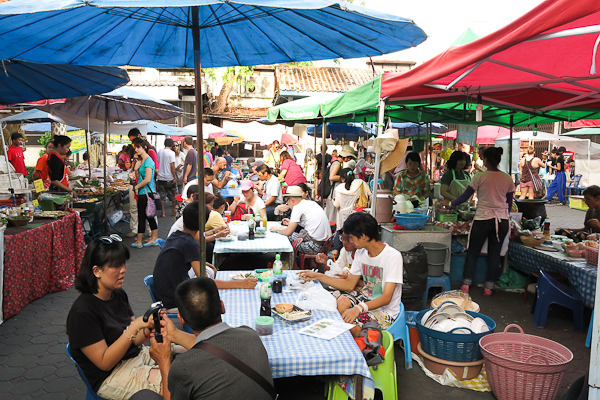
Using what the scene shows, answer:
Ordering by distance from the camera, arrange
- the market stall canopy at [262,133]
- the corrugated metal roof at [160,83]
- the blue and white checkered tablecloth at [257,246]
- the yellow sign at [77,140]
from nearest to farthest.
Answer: the blue and white checkered tablecloth at [257,246]
the yellow sign at [77,140]
the market stall canopy at [262,133]
the corrugated metal roof at [160,83]

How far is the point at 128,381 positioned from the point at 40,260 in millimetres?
3867

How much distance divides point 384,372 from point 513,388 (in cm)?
117

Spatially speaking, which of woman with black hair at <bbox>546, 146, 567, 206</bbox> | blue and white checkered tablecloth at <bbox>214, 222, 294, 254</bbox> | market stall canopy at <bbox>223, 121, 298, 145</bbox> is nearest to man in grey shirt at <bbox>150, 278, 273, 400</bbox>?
blue and white checkered tablecloth at <bbox>214, 222, 294, 254</bbox>

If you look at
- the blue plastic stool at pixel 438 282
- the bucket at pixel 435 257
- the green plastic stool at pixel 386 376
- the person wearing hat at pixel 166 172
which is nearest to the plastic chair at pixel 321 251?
the bucket at pixel 435 257

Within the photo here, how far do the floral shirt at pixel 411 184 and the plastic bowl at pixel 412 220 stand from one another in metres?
1.51

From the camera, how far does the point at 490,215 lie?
5973 millimetres

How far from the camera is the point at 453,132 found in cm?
1916

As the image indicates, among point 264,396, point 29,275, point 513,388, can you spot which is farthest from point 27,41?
point 513,388

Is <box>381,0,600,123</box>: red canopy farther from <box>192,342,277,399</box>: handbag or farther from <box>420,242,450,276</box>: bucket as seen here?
<box>192,342,277,399</box>: handbag

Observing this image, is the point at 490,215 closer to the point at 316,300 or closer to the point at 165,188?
the point at 316,300

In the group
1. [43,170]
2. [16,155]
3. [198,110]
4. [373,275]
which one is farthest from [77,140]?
[373,275]

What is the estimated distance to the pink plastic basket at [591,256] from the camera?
4.72m

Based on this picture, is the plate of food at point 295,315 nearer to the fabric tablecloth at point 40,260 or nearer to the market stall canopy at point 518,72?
the market stall canopy at point 518,72

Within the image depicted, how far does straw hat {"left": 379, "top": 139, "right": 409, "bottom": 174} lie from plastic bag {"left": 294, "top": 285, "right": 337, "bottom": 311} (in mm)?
2209
